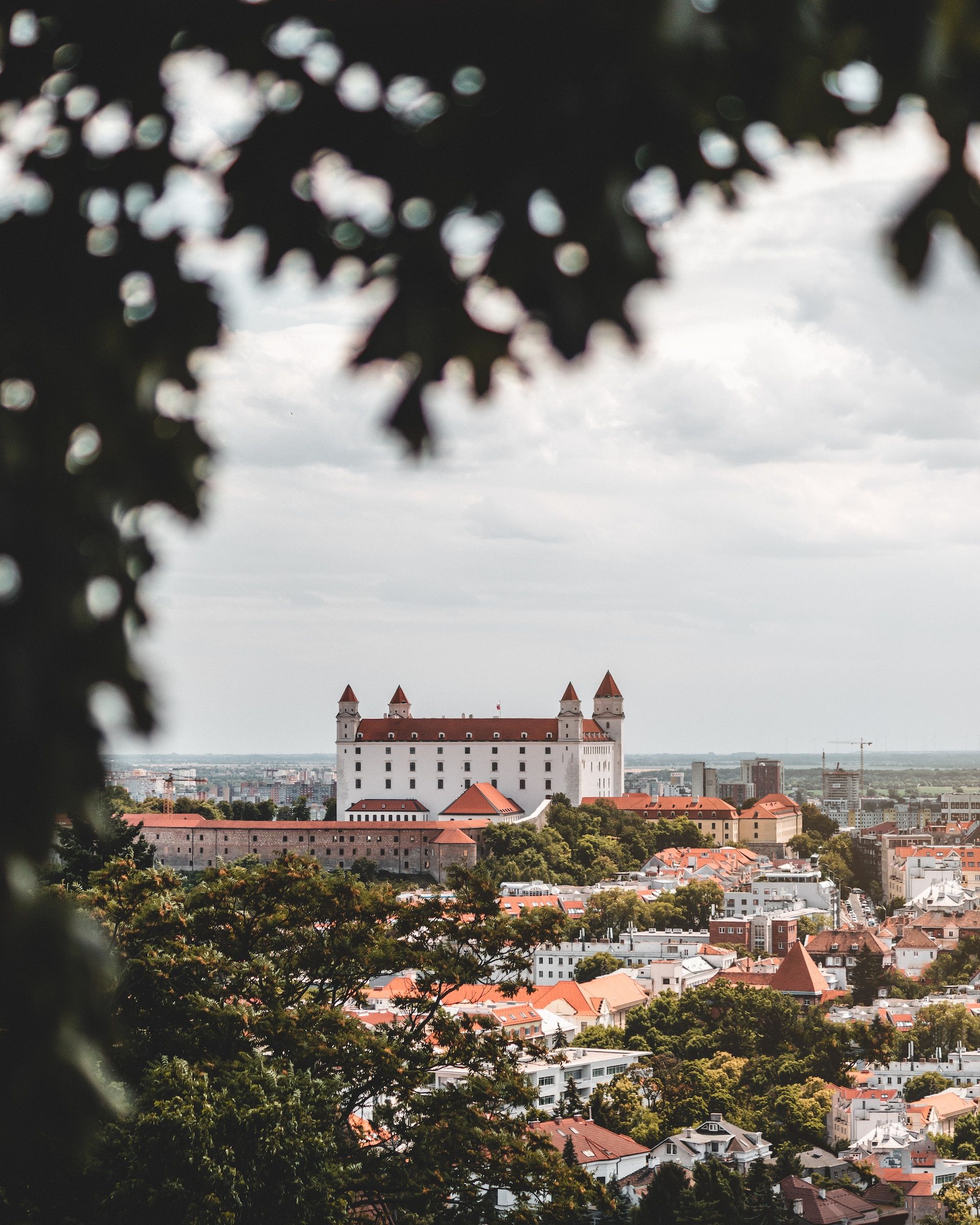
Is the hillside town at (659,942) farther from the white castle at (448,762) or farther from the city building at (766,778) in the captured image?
the city building at (766,778)

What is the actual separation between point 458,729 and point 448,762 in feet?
6.35

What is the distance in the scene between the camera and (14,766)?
4.72 ft

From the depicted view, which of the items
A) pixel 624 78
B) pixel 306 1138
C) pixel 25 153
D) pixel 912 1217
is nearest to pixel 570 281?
pixel 624 78

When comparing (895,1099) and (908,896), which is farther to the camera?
(908,896)

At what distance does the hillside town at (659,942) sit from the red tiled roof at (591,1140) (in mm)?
69

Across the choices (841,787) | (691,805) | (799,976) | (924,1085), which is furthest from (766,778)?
(924,1085)

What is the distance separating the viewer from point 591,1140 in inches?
1364

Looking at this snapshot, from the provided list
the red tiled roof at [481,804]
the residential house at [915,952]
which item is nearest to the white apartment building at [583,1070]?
the residential house at [915,952]

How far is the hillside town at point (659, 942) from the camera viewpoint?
3372 centimetres

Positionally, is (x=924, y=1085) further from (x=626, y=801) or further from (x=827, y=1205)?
(x=626, y=801)

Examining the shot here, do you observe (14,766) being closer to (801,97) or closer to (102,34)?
(102,34)

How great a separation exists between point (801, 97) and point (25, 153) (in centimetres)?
86

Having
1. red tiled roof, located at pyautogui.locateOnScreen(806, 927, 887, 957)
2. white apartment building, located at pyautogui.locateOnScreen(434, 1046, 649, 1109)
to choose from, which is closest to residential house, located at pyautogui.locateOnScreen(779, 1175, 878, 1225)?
white apartment building, located at pyautogui.locateOnScreen(434, 1046, 649, 1109)

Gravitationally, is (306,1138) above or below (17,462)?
below
